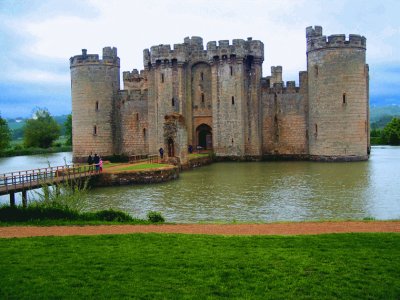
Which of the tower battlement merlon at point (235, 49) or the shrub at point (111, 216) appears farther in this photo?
the tower battlement merlon at point (235, 49)

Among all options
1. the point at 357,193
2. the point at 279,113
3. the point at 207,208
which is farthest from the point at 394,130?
the point at 207,208

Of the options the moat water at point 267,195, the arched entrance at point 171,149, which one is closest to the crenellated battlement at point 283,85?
the moat water at point 267,195

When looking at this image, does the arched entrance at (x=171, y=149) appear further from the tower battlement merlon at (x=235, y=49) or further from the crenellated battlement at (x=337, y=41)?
the crenellated battlement at (x=337, y=41)

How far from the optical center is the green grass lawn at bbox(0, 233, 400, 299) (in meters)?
6.90

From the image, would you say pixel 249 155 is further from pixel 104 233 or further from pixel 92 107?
pixel 104 233

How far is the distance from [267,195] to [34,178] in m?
10.6

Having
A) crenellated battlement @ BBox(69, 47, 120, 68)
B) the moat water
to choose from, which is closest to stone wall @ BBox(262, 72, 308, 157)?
the moat water

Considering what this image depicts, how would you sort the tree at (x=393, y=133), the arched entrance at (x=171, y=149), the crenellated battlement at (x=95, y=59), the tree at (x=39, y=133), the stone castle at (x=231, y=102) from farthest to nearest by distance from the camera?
the tree at (x=39, y=133) → the tree at (x=393, y=133) → the crenellated battlement at (x=95, y=59) → the stone castle at (x=231, y=102) → the arched entrance at (x=171, y=149)

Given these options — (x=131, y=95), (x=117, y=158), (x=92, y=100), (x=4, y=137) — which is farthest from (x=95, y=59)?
(x=4, y=137)

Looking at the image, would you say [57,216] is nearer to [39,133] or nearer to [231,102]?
[231,102]

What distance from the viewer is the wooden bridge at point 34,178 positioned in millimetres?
19641

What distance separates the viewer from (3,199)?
22.7m

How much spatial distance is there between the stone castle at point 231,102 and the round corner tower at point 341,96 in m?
0.07

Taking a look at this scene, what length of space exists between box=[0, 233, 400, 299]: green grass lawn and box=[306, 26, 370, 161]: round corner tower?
25.9m
